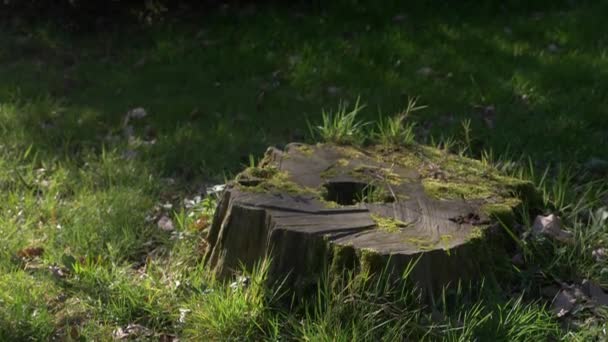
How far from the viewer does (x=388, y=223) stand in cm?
362

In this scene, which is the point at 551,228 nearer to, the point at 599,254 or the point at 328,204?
the point at 599,254

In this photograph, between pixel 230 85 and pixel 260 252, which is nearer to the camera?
pixel 260 252

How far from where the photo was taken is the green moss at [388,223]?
141 inches

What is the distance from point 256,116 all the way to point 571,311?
309 centimetres

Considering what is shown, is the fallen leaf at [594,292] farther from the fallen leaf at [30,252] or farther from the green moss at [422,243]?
the fallen leaf at [30,252]

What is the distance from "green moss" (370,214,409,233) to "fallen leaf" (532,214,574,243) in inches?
28.0

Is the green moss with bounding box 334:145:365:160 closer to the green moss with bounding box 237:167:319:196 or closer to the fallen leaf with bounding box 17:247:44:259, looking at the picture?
the green moss with bounding box 237:167:319:196

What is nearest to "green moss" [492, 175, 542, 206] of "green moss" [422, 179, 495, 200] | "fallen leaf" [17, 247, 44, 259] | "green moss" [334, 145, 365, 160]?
"green moss" [422, 179, 495, 200]

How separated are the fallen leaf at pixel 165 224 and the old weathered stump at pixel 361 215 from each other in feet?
2.22

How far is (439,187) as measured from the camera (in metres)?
3.95

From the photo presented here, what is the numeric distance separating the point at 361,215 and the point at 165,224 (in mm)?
1391

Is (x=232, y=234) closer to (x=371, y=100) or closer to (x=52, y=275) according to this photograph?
(x=52, y=275)

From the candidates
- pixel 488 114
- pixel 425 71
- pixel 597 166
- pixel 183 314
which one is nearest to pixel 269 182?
pixel 183 314

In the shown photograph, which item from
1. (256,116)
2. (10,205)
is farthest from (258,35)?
(10,205)
